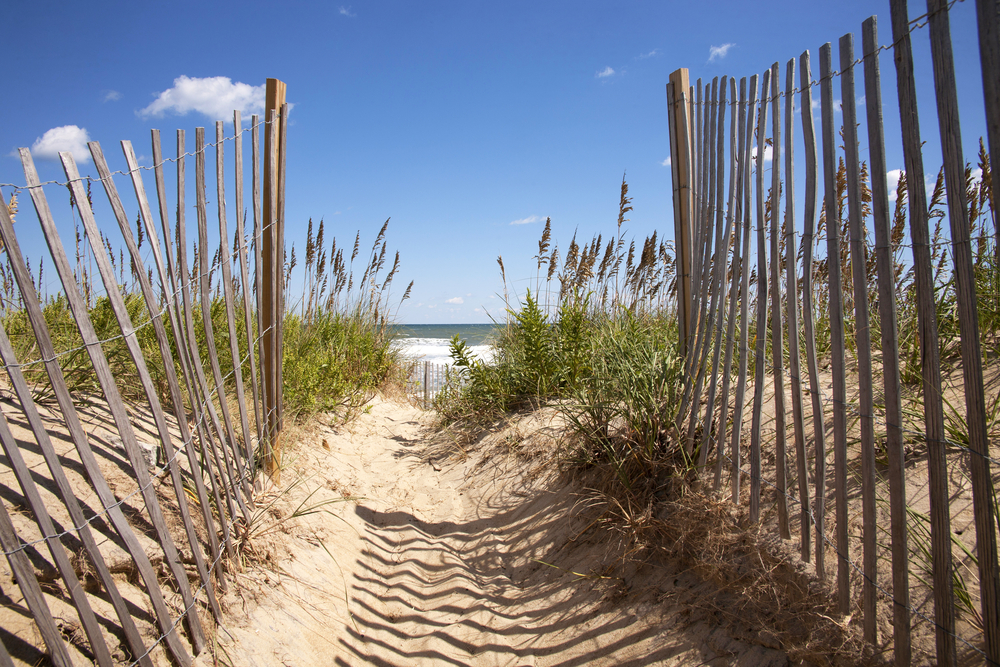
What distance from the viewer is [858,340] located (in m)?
1.68

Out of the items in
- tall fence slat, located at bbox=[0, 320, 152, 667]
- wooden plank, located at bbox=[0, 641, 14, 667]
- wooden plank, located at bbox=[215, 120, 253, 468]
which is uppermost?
wooden plank, located at bbox=[215, 120, 253, 468]

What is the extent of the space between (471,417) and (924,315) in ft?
12.7

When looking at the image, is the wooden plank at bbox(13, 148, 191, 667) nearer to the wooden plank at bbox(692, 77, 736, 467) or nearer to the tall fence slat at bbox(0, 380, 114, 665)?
the tall fence slat at bbox(0, 380, 114, 665)

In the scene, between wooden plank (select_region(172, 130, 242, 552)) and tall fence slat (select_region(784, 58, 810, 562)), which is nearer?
tall fence slat (select_region(784, 58, 810, 562))

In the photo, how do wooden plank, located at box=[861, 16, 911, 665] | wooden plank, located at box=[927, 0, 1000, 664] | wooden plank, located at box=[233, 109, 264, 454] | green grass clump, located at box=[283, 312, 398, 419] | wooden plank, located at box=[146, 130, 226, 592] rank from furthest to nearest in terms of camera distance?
green grass clump, located at box=[283, 312, 398, 419] → wooden plank, located at box=[233, 109, 264, 454] → wooden plank, located at box=[146, 130, 226, 592] → wooden plank, located at box=[861, 16, 911, 665] → wooden plank, located at box=[927, 0, 1000, 664]

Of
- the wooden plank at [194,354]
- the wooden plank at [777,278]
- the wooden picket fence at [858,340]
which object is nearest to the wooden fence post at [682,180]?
the wooden picket fence at [858,340]

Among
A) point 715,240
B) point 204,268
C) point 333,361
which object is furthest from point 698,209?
point 333,361

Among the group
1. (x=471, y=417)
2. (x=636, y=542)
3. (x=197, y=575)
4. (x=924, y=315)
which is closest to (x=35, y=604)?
(x=197, y=575)

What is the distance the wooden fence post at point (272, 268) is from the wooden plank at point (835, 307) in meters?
2.63

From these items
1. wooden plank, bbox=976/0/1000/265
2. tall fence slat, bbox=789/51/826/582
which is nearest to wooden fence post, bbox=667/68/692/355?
tall fence slat, bbox=789/51/826/582

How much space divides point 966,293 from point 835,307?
1.26ft

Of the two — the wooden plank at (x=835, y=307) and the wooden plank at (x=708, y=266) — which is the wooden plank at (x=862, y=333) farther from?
the wooden plank at (x=708, y=266)

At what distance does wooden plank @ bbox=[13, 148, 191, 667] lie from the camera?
54.1 inches

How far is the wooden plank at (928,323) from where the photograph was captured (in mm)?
1444
